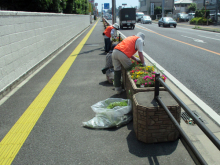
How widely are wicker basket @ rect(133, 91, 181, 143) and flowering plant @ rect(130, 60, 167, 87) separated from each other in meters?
0.68

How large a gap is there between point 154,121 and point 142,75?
138 cm

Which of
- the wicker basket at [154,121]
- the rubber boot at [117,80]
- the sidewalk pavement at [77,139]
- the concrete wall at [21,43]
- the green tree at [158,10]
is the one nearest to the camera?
the sidewalk pavement at [77,139]

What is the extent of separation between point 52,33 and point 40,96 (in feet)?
22.5

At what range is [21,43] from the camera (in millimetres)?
7129

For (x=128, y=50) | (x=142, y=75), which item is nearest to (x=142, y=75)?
(x=142, y=75)

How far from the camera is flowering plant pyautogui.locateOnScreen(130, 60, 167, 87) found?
4105 millimetres

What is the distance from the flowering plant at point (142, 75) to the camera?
4.11 m

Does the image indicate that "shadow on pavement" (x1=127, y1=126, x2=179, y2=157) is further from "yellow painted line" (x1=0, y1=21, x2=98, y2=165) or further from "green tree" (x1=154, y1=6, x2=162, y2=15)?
"green tree" (x1=154, y1=6, x2=162, y2=15)

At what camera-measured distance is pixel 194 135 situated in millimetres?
3469

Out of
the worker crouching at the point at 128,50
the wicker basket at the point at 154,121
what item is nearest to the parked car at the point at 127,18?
the worker crouching at the point at 128,50

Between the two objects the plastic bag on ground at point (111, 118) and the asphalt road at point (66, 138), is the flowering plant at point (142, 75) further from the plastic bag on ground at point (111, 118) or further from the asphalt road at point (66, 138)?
the asphalt road at point (66, 138)

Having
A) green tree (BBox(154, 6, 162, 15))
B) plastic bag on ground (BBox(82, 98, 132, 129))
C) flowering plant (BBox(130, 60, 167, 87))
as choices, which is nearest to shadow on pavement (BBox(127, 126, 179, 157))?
plastic bag on ground (BBox(82, 98, 132, 129))

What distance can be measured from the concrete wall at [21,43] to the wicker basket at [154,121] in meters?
3.79

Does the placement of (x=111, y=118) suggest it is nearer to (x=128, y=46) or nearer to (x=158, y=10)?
(x=128, y=46)
